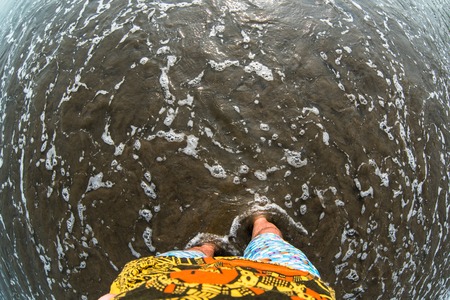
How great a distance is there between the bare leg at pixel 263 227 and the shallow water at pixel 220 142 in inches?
2.2

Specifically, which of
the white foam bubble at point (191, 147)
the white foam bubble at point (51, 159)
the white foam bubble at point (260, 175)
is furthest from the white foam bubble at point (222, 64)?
the white foam bubble at point (51, 159)

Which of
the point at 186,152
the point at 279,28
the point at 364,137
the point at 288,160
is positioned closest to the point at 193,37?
the point at 279,28

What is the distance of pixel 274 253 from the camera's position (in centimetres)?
121

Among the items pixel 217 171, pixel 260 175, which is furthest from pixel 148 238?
pixel 260 175

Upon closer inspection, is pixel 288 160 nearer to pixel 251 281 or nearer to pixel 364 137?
pixel 364 137

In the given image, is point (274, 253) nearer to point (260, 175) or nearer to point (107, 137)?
point (260, 175)

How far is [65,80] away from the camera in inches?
60.6

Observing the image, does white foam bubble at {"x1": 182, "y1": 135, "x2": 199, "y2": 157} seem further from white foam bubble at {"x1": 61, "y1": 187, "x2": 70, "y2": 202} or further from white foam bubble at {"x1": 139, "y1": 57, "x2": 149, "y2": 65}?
white foam bubble at {"x1": 61, "y1": 187, "x2": 70, "y2": 202}

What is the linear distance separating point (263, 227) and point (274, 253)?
18 centimetres

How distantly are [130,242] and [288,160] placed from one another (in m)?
0.58

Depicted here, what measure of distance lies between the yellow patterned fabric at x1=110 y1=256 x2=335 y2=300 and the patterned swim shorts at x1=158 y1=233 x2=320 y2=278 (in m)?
0.16

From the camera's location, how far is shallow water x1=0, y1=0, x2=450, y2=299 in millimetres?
1437

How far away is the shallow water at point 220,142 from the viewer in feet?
4.71

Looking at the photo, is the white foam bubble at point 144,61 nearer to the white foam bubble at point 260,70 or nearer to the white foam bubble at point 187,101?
the white foam bubble at point 187,101
